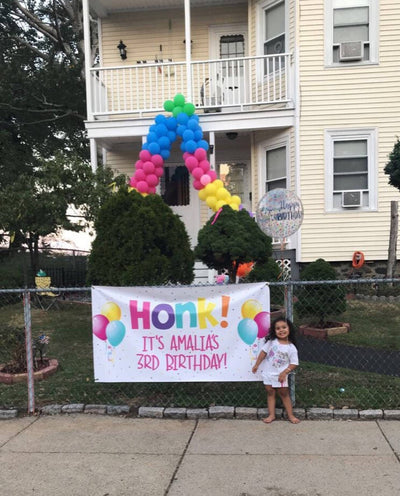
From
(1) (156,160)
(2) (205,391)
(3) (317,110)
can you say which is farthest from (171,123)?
(2) (205,391)

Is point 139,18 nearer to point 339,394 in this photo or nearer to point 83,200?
point 83,200

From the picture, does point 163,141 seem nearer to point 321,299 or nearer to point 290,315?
point 321,299

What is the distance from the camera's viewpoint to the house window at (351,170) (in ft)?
33.8

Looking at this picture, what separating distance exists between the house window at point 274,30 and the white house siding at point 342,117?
0.65 m

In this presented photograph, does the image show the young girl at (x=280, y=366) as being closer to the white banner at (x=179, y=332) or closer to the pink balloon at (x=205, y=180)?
the white banner at (x=179, y=332)

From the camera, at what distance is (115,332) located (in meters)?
4.48

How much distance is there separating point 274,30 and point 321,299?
7.34 m

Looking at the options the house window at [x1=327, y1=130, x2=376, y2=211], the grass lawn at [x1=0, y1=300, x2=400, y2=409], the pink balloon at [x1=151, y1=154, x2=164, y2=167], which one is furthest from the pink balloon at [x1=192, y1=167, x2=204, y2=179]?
the grass lawn at [x1=0, y1=300, x2=400, y2=409]

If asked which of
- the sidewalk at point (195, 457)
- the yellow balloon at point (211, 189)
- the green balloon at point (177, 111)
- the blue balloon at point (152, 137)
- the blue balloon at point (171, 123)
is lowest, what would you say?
the sidewalk at point (195, 457)

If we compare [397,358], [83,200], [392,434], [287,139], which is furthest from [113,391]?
[287,139]

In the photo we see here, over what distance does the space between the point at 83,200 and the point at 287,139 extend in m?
4.88

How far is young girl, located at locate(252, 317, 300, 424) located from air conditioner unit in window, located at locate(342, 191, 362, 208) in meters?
6.75

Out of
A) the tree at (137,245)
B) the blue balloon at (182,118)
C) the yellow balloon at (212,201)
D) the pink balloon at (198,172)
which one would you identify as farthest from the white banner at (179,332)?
the blue balloon at (182,118)

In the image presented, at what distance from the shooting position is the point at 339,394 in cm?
463
